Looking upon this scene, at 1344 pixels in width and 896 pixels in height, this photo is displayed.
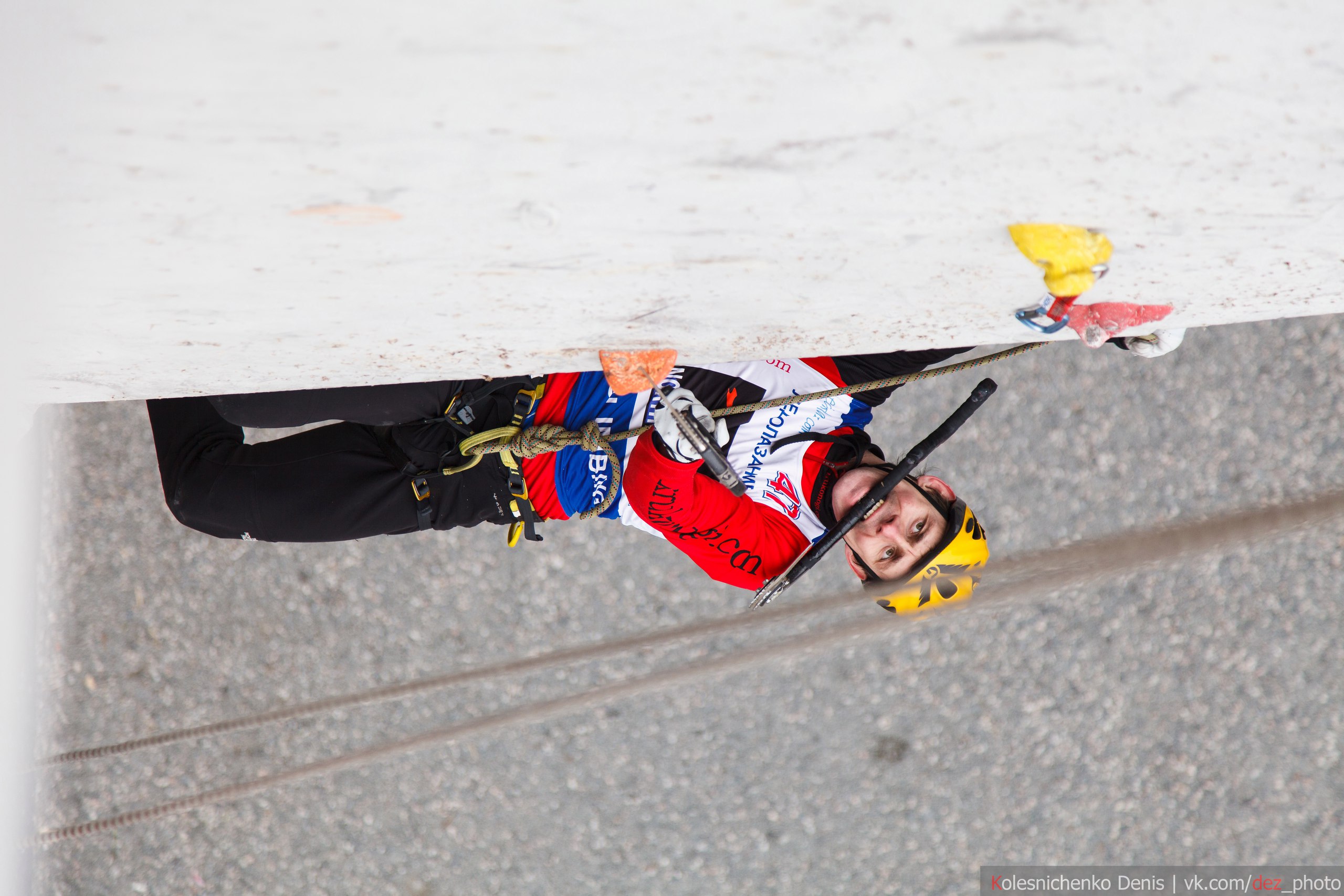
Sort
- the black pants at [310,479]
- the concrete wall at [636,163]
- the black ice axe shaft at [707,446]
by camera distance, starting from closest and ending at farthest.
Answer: the concrete wall at [636,163]
the black ice axe shaft at [707,446]
the black pants at [310,479]

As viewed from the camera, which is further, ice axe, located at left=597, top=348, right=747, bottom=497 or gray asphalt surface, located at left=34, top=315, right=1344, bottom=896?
gray asphalt surface, located at left=34, top=315, right=1344, bottom=896

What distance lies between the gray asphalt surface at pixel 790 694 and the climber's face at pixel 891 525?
1.51 feet

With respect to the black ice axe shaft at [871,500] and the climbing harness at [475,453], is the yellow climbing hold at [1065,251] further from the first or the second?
the climbing harness at [475,453]

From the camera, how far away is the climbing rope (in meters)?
0.99

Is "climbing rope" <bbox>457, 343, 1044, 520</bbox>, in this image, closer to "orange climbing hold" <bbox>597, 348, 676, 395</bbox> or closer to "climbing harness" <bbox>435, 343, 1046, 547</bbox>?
"climbing harness" <bbox>435, 343, 1046, 547</bbox>

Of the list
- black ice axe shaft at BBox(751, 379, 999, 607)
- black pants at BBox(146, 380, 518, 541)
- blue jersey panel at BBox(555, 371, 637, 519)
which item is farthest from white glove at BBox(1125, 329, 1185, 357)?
black pants at BBox(146, 380, 518, 541)

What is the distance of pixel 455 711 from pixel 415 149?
1490mm

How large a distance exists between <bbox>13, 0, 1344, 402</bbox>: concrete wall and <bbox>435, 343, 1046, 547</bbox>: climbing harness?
0.84ft

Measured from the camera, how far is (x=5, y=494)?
18.3 inches

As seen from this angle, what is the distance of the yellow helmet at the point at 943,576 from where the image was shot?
1293 mm

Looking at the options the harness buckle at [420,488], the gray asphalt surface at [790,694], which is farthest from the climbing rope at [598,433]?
the gray asphalt surface at [790,694]

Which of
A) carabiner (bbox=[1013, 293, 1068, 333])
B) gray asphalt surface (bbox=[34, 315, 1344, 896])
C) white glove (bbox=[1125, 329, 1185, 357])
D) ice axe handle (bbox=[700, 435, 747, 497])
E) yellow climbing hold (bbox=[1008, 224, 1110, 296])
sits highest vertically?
yellow climbing hold (bbox=[1008, 224, 1110, 296])

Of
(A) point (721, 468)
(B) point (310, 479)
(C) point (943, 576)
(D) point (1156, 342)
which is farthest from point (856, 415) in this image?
(B) point (310, 479)

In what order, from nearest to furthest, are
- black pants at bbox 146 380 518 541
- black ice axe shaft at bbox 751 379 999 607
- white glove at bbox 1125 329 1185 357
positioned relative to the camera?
white glove at bbox 1125 329 1185 357, black ice axe shaft at bbox 751 379 999 607, black pants at bbox 146 380 518 541
